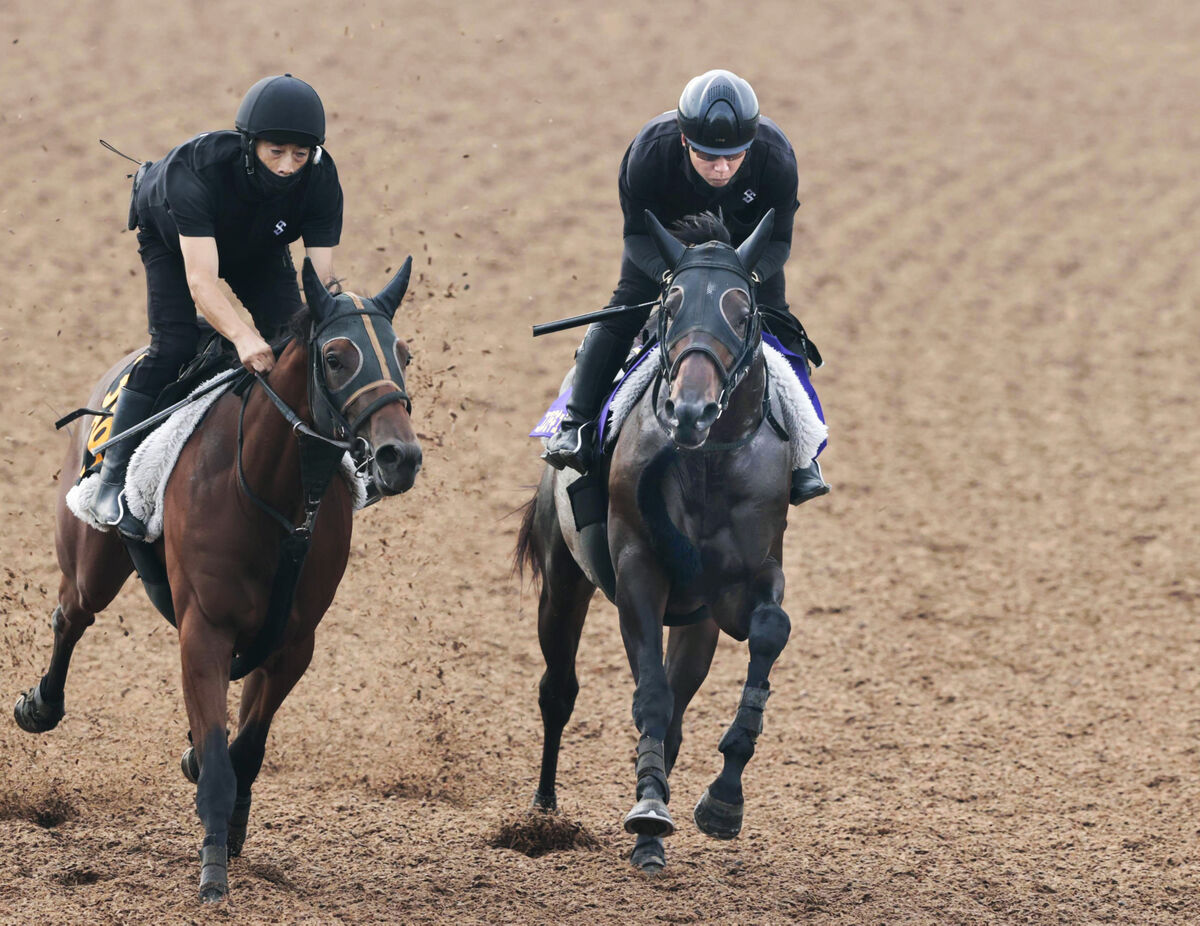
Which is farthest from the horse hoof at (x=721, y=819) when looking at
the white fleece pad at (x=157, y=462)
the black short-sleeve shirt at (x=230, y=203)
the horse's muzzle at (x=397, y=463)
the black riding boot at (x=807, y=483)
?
the black short-sleeve shirt at (x=230, y=203)

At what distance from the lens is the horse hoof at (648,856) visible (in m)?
6.68

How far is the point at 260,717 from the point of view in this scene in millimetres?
6586

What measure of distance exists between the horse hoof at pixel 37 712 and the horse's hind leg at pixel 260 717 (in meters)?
1.36

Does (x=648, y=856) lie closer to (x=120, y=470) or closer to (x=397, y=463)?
(x=397, y=463)

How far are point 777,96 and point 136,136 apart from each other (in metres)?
8.30

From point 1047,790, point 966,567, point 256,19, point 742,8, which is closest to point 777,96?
point 742,8

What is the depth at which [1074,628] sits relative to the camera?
10555 millimetres

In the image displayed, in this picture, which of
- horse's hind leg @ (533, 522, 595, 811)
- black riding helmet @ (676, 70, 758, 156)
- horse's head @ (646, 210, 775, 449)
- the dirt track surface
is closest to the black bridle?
horse's head @ (646, 210, 775, 449)

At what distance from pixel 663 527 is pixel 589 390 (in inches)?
38.8

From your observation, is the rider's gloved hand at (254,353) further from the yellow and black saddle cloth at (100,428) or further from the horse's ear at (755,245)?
the horse's ear at (755,245)

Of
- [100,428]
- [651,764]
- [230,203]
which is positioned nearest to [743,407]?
[651,764]

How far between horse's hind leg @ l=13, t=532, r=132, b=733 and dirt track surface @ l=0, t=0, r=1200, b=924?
41 centimetres

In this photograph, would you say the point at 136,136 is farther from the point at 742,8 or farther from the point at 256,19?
the point at 742,8

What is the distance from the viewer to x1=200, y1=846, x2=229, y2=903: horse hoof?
5.87 meters
